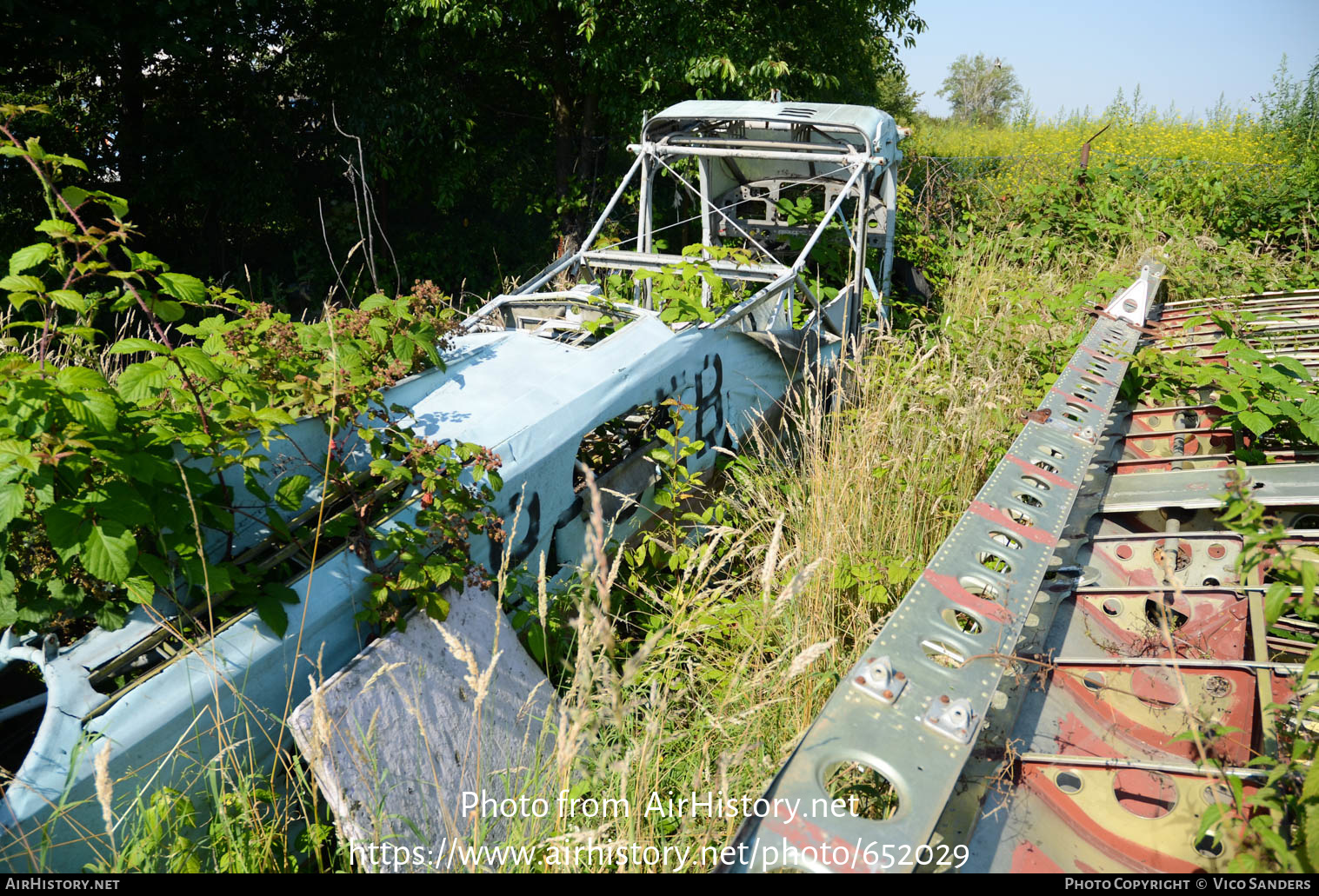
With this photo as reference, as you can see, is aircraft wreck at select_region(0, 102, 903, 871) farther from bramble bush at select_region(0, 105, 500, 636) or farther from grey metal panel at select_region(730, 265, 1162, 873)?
grey metal panel at select_region(730, 265, 1162, 873)

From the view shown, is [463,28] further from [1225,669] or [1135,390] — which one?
[1225,669]

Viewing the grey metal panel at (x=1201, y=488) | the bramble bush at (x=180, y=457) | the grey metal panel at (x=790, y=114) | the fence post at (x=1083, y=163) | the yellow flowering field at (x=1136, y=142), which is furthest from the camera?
the yellow flowering field at (x=1136, y=142)

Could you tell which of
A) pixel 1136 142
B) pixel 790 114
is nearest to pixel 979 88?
pixel 1136 142

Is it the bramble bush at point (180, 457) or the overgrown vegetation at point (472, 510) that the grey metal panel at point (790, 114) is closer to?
the overgrown vegetation at point (472, 510)

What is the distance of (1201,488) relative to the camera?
8.75 ft

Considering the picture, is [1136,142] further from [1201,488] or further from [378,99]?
[1201,488]

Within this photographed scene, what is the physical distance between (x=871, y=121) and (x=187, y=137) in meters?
7.25

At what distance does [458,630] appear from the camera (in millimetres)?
2441

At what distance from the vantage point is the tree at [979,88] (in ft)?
160

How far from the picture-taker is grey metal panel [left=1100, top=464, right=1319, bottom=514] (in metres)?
2.47

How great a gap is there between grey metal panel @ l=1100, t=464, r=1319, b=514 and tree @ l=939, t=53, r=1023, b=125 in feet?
167

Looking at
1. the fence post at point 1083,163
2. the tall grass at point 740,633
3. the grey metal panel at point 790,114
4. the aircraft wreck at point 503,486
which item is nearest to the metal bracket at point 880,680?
the tall grass at point 740,633

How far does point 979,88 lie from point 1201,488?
56136mm

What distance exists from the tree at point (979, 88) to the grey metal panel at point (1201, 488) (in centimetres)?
5087
